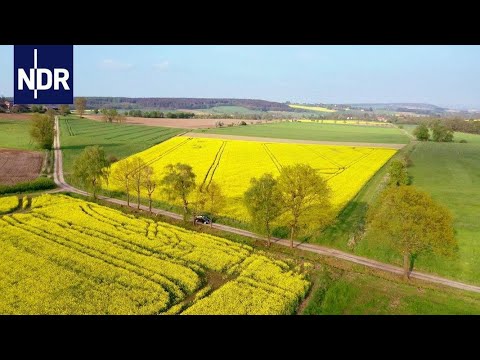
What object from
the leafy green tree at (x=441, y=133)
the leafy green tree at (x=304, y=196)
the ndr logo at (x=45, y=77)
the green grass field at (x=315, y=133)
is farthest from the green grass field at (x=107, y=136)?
the leafy green tree at (x=441, y=133)

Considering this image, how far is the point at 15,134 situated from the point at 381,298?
1989 inches

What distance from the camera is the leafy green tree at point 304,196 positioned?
2227 cm

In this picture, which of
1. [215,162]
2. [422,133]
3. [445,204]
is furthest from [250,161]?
[422,133]

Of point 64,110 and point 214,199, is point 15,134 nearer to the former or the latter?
point 64,110

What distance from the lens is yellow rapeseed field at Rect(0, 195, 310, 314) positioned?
1489 centimetres

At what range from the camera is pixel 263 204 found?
21.8 meters

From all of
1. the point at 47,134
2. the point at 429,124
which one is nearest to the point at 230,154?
the point at 47,134

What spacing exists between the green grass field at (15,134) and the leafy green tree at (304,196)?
35.3 m

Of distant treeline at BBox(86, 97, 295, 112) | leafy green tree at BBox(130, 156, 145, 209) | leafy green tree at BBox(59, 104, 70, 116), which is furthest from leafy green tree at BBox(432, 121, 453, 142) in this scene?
leafy green tree at BBox(59, 104, 70, 116)

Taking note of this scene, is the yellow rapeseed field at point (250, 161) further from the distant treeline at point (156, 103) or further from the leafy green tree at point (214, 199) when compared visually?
the distant treeline at point (156, 103)
